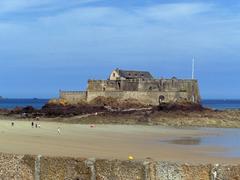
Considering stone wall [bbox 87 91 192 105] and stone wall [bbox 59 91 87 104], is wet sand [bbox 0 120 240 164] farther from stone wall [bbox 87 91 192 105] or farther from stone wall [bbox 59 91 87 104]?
stone wall [bbox 59 91 87 104]

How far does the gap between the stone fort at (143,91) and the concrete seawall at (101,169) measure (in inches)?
2277

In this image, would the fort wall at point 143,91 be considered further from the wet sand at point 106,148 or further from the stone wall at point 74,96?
the wet sand at point 106,148

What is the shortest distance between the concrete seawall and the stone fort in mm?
57827

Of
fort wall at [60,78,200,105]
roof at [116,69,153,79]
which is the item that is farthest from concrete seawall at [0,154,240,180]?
roof at [116,69,153,79]

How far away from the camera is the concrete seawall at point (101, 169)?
11.5ft

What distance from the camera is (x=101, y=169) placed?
3.68 metres

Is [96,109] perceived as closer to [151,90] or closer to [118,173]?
[151,90]

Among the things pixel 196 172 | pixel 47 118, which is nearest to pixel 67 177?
pixel 196 172

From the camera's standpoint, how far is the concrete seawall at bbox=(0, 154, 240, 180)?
3.50 meters

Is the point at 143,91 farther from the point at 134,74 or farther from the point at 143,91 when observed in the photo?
the point at 134,74

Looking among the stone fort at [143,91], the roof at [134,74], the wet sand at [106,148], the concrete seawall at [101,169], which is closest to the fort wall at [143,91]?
the stone fort at [143,91]

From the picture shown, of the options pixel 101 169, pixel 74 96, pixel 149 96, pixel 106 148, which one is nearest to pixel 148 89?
pixel 149 96

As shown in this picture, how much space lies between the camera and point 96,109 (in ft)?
186

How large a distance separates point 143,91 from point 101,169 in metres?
59.9
